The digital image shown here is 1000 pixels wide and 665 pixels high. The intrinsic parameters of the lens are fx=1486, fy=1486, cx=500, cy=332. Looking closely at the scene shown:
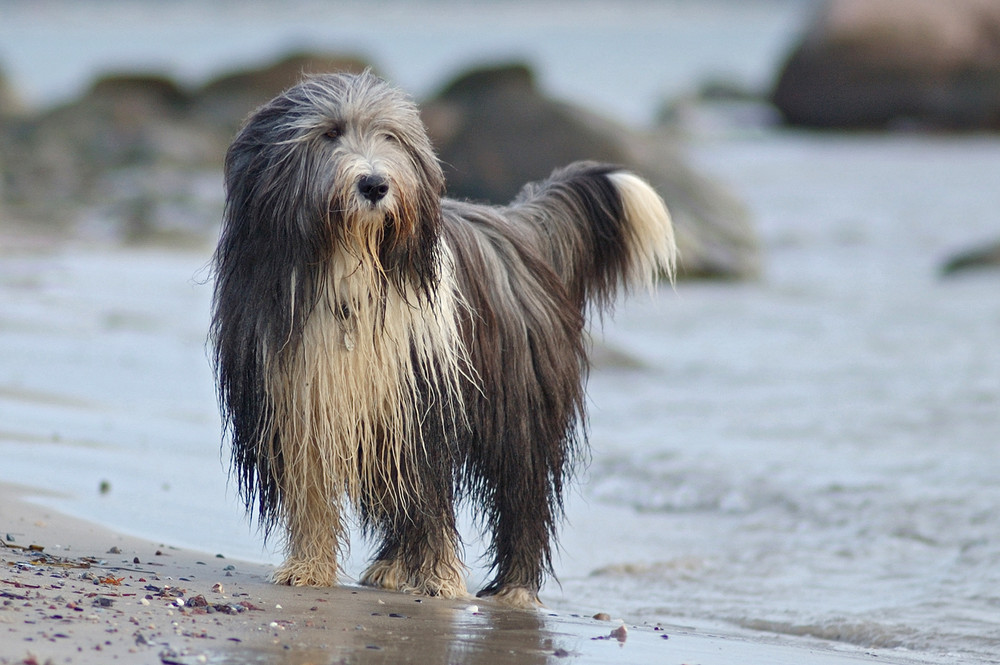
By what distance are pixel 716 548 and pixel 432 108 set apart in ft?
50.2

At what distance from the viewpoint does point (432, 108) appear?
69.7 feet

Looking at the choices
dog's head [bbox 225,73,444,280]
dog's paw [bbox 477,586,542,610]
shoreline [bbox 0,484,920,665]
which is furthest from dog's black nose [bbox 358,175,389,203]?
dog's paw [bbox 477,586,542,610]

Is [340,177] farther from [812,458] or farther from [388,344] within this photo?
[812,458]

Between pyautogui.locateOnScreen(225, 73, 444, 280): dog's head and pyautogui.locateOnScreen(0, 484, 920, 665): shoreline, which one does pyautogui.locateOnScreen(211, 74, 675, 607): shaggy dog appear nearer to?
pyautogui.locateOnScreen(225, 73, 444, 280): dog's head

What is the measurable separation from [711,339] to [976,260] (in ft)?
14.3

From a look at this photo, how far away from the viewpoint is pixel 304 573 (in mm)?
5027

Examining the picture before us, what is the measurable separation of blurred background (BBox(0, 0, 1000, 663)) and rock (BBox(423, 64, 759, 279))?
3 centimetres

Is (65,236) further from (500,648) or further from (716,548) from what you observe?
(500,648)

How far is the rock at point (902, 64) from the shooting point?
30.7m

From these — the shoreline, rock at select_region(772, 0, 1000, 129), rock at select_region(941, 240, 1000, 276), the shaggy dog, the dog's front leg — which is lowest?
the shoreline

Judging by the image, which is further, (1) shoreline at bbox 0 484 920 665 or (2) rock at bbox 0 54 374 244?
(2) rock at bbox 0 54 374 244

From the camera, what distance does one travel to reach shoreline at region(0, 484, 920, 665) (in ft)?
12.6

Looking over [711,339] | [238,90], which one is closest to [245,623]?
[711,339]

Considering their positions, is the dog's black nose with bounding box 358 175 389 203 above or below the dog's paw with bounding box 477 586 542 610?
above
